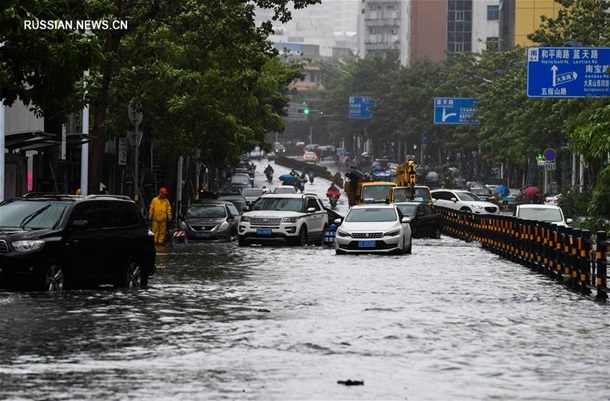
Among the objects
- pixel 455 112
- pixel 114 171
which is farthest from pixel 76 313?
pixel 455 112

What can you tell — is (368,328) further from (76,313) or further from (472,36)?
(472,36)

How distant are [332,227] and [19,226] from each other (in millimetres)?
22199

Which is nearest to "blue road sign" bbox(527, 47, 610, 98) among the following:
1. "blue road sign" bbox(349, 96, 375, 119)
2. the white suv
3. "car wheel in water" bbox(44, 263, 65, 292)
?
the white suv

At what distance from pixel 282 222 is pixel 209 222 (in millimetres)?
4799

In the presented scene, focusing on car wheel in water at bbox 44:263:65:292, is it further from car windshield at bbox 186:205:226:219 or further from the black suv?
car windshield at bbox 186:205:226:219

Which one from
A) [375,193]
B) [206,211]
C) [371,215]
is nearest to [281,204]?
[206,211]

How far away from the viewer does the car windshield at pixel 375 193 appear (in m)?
63.1

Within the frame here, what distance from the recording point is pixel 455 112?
9956 cm

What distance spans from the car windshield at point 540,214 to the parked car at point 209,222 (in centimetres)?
943

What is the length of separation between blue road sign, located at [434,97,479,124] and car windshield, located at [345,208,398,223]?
Answer: 58278mm

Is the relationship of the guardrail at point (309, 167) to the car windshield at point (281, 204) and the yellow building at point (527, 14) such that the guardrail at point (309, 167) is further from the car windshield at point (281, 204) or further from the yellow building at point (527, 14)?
the car windshield at point (281, 204)

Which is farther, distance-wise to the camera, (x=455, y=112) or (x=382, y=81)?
(x=382, y=81)

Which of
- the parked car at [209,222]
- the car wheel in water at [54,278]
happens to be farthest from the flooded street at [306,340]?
the parked car at [209,222]

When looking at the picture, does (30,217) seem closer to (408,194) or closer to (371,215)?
(371,215)
